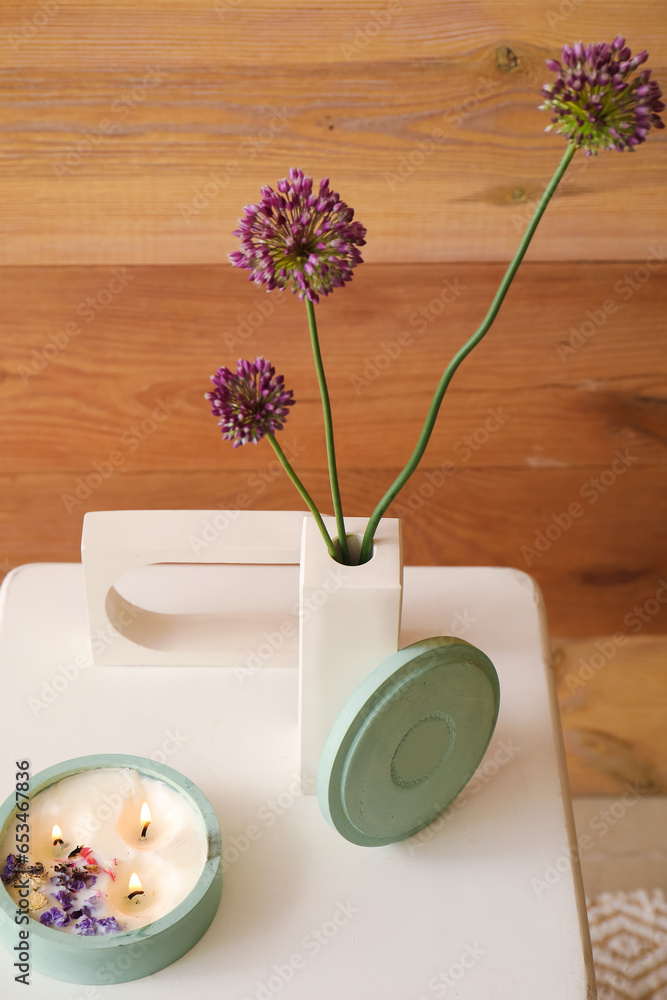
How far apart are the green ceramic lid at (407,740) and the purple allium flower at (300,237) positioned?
0.26 m

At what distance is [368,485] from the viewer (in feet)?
5.21

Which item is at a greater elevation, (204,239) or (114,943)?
(204,239)

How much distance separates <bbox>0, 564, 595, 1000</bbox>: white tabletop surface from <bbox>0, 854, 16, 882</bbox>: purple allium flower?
2.0 inches

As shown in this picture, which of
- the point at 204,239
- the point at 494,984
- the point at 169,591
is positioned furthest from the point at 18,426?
the point at 494,984

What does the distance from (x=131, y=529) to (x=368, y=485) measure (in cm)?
80

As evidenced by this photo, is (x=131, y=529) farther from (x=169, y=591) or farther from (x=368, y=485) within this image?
(x=368, y=485)

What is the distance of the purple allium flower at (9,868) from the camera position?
2.18ft

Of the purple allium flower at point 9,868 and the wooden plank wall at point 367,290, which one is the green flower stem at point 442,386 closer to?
the purple allium flower at point 9,868
